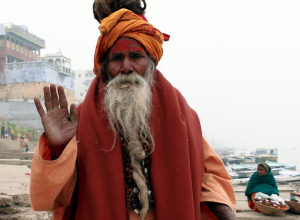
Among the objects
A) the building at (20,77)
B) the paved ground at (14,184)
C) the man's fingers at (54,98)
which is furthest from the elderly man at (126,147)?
the building at (20,77)

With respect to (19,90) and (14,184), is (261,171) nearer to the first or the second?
(14,184)

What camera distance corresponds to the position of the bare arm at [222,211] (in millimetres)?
1491

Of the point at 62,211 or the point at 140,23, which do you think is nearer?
the point at 62,211

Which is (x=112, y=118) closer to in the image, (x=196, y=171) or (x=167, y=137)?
(x=167, y=137)

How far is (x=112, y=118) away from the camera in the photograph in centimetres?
152

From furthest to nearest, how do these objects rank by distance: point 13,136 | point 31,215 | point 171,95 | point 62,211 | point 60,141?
point 13,136
point 31,215
point 171,95
point 62,211
point 60,141

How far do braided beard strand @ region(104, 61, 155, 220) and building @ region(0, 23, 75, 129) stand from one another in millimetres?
33915

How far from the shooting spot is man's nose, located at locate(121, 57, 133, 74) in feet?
5.22

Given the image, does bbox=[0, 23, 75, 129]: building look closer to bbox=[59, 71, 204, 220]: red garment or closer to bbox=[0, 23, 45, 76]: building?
bbox=[0, 23, 45, 76]: building

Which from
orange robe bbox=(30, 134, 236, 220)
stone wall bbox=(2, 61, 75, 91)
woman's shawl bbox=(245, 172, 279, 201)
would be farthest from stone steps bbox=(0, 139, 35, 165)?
stone wall bbox=(2, 61, 75, 91)

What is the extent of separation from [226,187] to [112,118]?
0.86 m

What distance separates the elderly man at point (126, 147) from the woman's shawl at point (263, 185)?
15.0ft

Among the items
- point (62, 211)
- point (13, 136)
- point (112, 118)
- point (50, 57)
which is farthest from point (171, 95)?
point (50, 57)

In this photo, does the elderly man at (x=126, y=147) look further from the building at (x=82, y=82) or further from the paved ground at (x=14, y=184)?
the building at (x=82, y=82)
